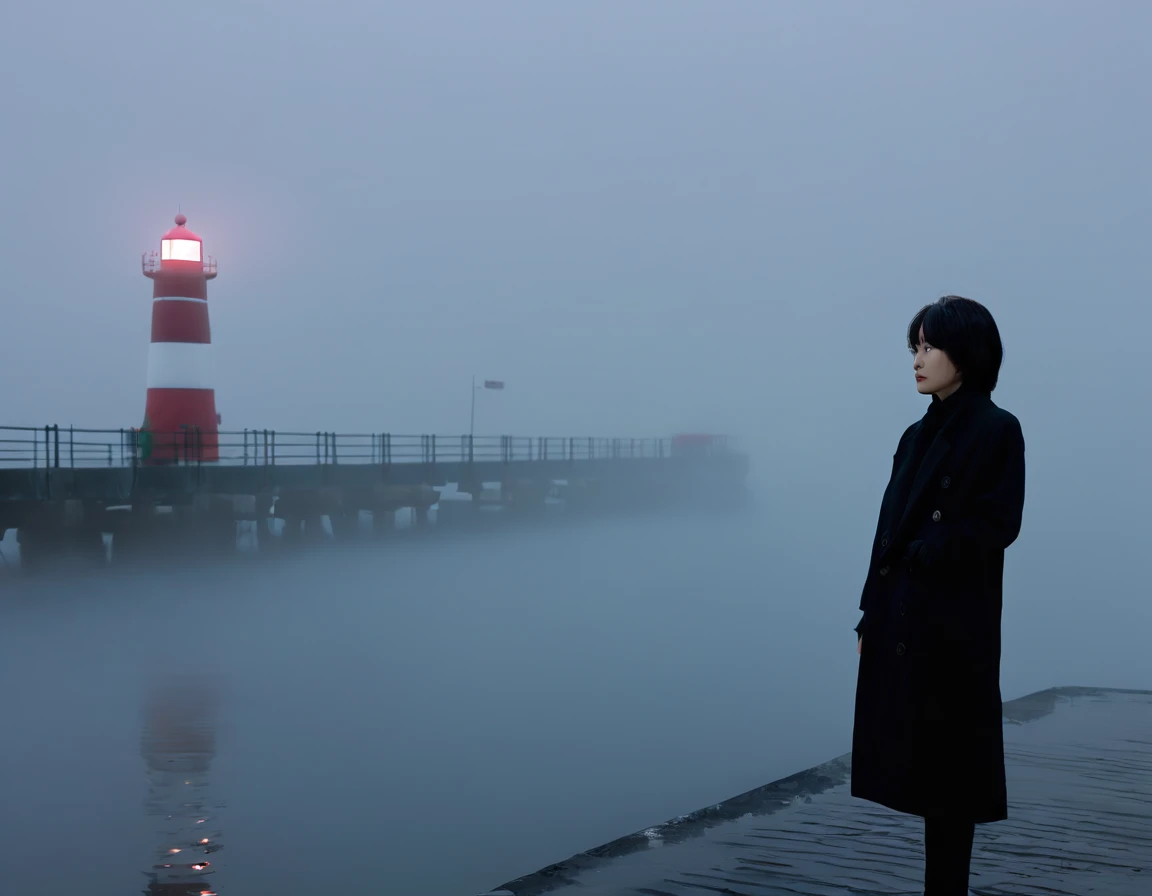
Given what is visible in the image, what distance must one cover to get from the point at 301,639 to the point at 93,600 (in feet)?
14.3

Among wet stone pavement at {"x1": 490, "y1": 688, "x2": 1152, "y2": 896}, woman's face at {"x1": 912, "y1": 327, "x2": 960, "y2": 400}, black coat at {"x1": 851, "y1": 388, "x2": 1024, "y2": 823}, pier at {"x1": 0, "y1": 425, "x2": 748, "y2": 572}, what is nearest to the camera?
black coat at {"x1": 851, "y1": 388, "x2": 1024, "y2": 823}

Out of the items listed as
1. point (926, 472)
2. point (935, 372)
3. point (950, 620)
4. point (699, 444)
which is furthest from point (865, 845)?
point (699, 444)

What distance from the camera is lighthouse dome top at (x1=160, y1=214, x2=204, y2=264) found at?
21938 millimetres

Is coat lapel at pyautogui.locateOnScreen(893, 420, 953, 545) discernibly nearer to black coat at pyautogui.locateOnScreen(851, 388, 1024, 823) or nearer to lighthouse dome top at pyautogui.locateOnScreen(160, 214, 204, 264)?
black coat at pyautogui.locateOnScreen(851, 388, 1024, 823)

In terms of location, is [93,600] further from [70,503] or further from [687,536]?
[687,536]

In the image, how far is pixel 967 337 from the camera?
7.72 feet

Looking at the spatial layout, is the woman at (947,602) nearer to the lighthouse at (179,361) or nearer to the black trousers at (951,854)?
the black trousers at (951,854)

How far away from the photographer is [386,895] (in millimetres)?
5062

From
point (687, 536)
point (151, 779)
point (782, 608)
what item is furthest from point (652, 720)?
point (687, 536)

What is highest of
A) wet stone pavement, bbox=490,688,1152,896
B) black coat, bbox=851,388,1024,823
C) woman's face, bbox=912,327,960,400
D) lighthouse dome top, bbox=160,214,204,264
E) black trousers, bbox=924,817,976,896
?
lighthouse dome top, bbox=160,214,204,264

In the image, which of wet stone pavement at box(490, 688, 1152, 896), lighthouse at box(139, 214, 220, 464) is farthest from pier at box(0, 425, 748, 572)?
wet stone pavement at box(490, 688, 1152, 896)

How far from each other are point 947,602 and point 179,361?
829 inches

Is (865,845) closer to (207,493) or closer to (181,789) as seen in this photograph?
(181,789)

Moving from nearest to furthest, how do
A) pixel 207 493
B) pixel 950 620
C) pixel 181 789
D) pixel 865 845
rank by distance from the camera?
pixel 950 620, pixel 865 845, pixel 181 789, pixel 207 493
